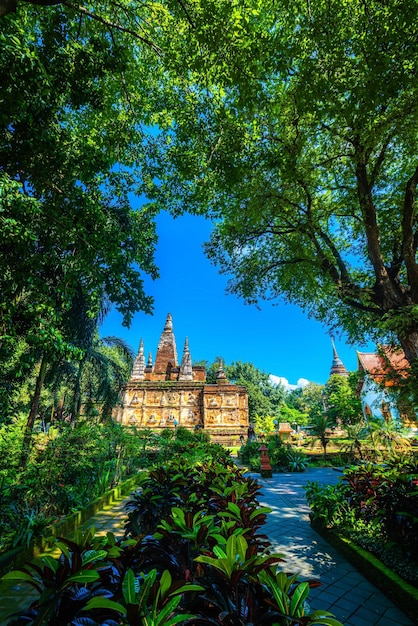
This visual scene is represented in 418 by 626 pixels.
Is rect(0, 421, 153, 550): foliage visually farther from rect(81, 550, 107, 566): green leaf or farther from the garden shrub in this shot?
the garden shrub

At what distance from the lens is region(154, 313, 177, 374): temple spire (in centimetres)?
3120

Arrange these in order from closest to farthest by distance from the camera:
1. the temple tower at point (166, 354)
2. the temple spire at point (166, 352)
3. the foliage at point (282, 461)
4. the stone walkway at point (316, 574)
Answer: the stone walkway at point (316, 574) → the foliage at point (282, 461) → the temple tower at point (166, 354) → the temple spire at point (166, 352)

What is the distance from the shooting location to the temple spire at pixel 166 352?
3120 cm

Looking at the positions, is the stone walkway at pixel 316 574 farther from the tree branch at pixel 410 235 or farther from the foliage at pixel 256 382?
the foliage at pixel 256 382

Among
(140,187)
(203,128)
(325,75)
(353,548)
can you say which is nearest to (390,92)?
(325,75)

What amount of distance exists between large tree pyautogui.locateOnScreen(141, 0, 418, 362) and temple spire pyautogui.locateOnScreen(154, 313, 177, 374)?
71.2 ft

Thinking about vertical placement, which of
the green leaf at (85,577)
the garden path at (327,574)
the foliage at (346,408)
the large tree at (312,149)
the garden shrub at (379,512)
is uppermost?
the large tree at (312,149)

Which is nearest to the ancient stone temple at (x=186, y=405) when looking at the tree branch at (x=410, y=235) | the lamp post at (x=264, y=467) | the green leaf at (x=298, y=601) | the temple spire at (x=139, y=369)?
the temple spire at (x=139, y=369)

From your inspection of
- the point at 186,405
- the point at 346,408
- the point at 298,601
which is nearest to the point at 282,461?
the point at 298,601

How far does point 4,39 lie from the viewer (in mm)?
3434

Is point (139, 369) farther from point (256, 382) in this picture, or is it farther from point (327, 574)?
point (327, 574)

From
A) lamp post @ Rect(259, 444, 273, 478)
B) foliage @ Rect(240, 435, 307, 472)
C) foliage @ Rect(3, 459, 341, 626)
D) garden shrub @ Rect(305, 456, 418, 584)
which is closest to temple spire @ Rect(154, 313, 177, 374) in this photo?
foliage @ Rect(240, 435, 307, 472)

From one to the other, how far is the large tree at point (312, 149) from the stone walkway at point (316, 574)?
3.75 meters

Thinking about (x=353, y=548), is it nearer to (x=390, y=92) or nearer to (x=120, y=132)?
(x=390, y=92)
